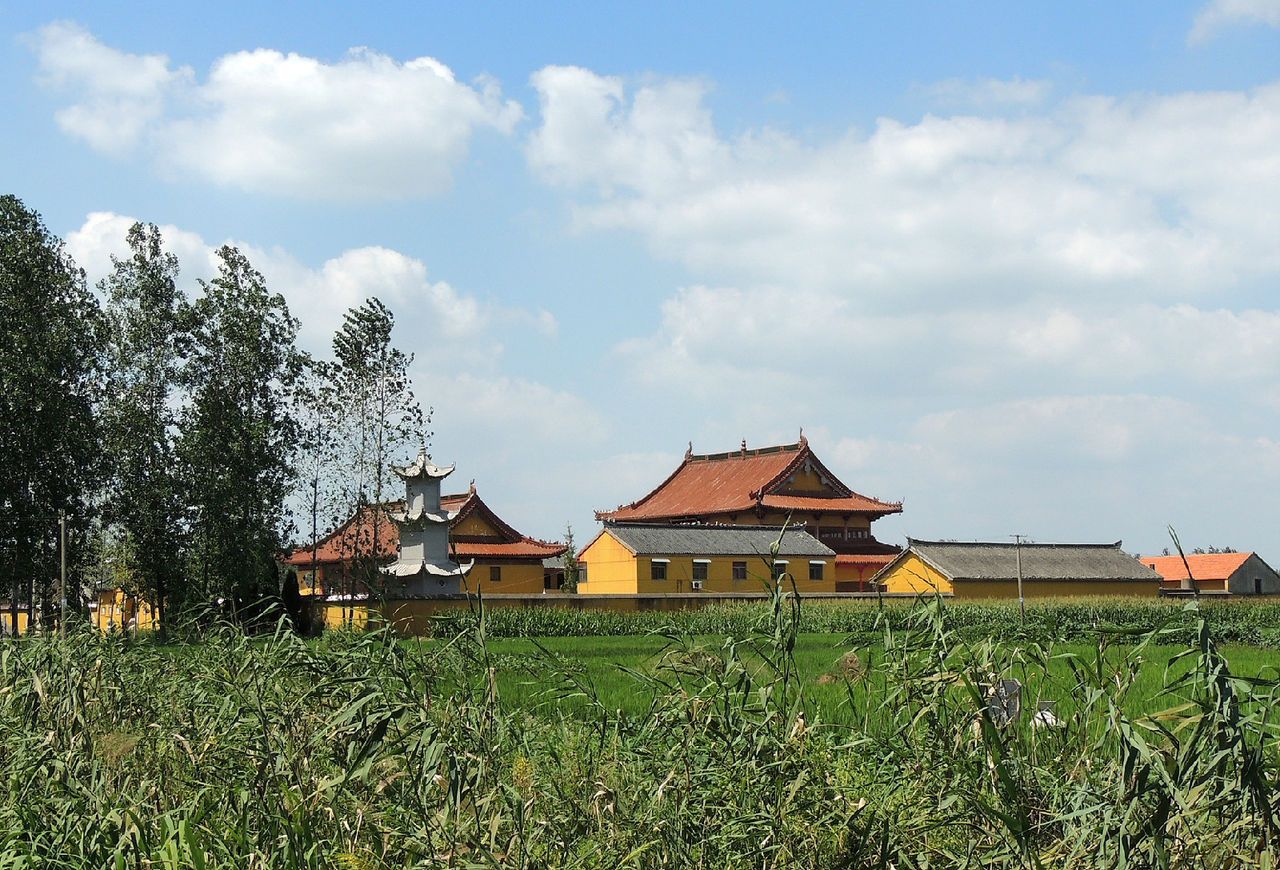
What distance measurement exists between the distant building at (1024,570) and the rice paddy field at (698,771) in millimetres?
34137

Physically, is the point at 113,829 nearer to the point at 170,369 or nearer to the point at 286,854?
the point at 286,854

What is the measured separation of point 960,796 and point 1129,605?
36.7m

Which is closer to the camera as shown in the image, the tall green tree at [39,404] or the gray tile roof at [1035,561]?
the tall green tree at [39,404]

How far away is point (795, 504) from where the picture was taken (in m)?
43.9

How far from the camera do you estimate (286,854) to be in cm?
343

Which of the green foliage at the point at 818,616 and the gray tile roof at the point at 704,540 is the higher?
the gray tile roof at the point at 704,540

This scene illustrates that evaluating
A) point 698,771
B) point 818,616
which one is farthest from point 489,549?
point 698,771

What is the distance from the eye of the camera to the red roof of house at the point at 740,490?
Answer: 44250 mm

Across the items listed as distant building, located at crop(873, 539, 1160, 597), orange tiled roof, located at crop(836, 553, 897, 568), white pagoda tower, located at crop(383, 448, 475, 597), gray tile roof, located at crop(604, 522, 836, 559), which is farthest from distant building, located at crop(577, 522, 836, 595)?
white pagoda tower, located at crop(383, 448, 475, 597)

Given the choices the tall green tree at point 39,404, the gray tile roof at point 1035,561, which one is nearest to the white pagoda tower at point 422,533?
the tall green tree at point 39,404

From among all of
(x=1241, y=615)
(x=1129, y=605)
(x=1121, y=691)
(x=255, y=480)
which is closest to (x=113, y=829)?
(x=1121, y=691)

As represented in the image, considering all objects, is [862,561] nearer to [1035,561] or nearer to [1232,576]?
[1035,561]

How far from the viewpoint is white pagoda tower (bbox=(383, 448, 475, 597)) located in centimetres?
2895

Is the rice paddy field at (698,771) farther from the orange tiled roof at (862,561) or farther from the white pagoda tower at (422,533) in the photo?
the orange tiled roof at (862,561)
